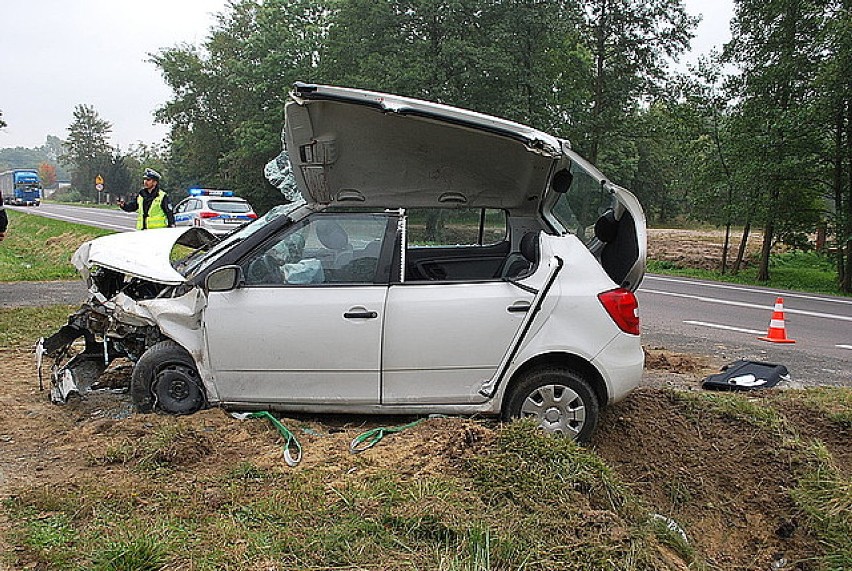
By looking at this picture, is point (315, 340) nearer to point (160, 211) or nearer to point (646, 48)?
point (160, 211)

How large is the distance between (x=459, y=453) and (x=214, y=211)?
21588 mm

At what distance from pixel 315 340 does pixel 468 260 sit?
1.95 m

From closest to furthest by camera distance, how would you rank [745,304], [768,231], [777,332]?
1. [777,332]
2. [745,304]
3. [768,231]

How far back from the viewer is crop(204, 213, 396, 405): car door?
4.87 metres

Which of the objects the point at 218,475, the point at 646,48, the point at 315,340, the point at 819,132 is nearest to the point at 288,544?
the point at 218,475

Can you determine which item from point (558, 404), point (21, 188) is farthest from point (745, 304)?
point (21, 188)

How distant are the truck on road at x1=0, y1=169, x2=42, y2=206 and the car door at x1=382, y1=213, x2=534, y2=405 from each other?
7135 centimetres

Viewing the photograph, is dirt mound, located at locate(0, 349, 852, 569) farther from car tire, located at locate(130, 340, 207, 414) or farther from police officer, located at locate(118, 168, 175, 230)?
police officer, located at locate(118, 168, 175, 230)

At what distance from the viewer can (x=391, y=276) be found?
16.5 ft

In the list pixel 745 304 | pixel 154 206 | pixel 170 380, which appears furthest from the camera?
pixel 745 304

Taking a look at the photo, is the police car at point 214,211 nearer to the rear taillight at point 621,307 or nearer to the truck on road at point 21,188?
the rear taillight at point 621,307

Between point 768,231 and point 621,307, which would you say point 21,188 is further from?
point 621,307

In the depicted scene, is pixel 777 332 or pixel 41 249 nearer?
pixel 777 332

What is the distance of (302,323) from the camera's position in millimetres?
4871
